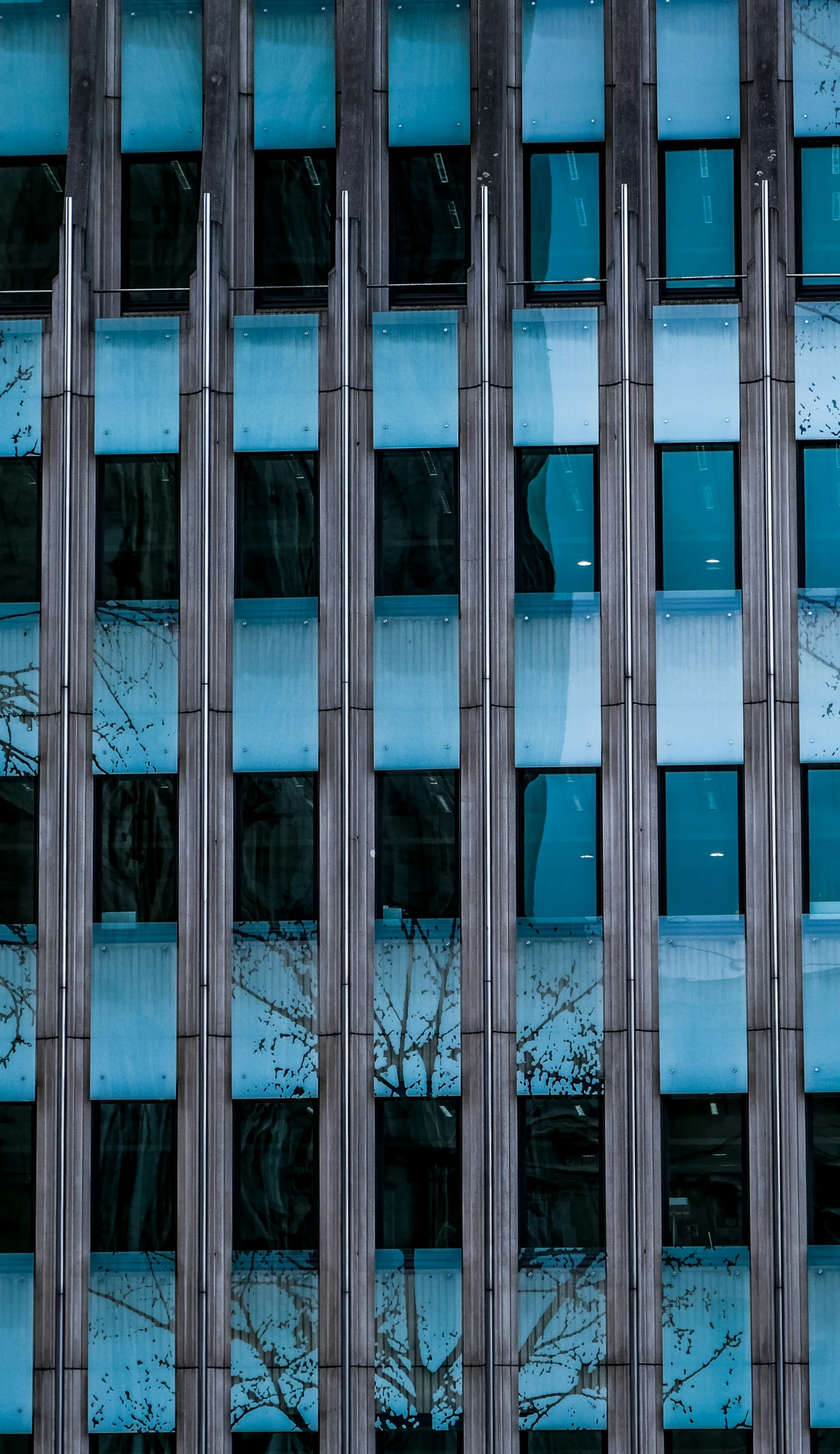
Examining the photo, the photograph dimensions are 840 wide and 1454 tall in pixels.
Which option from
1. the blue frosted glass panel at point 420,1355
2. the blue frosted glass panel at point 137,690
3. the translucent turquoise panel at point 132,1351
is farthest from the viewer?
the blue frosted glass panel at point 137,690

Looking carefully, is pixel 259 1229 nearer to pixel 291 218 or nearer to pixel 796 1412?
pixel 796 1412

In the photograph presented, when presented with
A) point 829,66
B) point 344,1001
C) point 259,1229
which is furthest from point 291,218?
point 259,1229

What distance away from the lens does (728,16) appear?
872 inches

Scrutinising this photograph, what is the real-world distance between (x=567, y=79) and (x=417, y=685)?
8.58 metres

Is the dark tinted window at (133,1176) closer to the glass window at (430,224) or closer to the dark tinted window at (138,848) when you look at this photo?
the dark tinted window at (138,848)

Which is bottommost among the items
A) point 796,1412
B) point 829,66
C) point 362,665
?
point 796,1412

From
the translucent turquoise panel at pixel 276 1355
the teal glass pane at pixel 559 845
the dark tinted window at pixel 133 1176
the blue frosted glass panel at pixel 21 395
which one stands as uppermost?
the blue frosted glass panel at pixel 21 395

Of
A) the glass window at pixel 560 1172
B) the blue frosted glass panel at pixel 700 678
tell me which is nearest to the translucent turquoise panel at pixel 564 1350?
the glass window at pixel 560 1172

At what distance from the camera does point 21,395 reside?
21.8 m

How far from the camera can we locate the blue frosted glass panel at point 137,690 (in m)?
21.2

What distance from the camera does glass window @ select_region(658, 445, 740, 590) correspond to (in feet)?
69.5

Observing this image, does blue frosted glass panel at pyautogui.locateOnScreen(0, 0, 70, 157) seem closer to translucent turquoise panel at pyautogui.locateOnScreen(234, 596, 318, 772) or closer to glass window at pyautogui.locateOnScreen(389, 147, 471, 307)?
glass window at pyautogui.locateOnScreen(389, 147, 471, 307)

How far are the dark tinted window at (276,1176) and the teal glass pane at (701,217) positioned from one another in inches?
474

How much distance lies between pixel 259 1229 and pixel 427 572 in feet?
28.3
